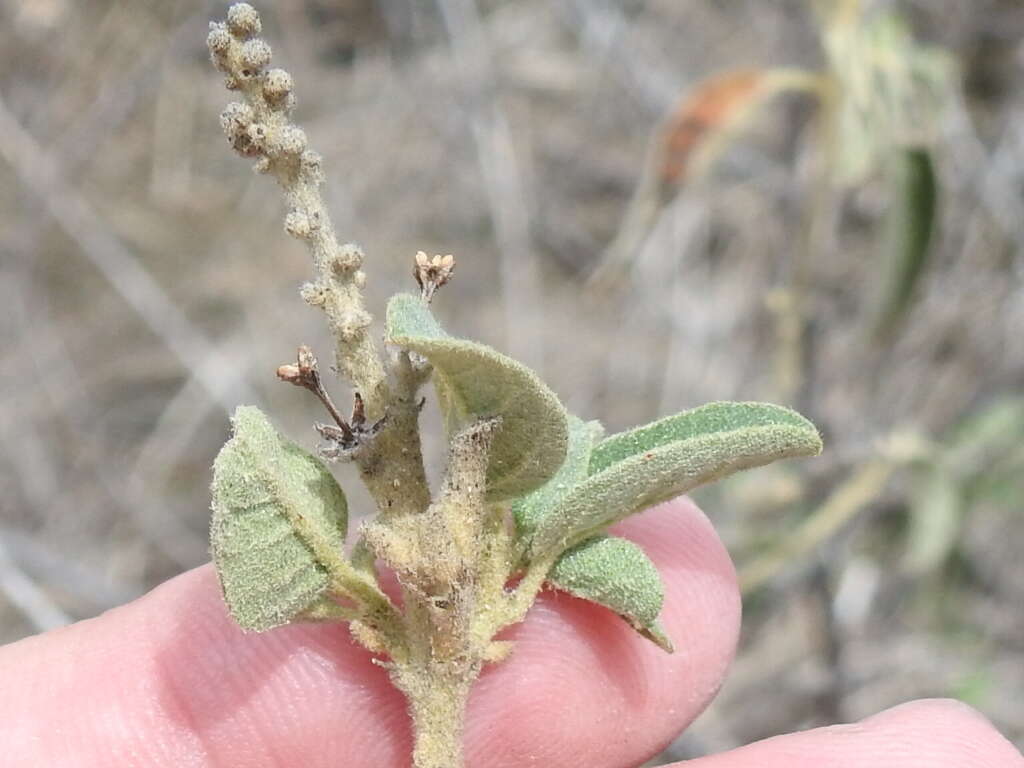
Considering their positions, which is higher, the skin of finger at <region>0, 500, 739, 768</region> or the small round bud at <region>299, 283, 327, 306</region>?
the small round bud at <region>299, 283, 327, 306</region>

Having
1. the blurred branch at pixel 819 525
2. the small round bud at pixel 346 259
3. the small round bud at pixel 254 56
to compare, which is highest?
the small round bud at pixel 254 56

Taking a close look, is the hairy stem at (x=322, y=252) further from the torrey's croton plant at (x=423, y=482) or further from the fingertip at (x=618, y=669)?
the fingertip at (x=618, y=669)

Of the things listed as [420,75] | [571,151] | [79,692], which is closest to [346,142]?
[420,75]

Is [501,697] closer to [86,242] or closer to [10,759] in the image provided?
[10,759]

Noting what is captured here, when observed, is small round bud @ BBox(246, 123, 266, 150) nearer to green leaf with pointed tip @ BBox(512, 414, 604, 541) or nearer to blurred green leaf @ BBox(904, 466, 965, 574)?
green leaf with pointed tip @ BBox(512, 414, 604, 541)

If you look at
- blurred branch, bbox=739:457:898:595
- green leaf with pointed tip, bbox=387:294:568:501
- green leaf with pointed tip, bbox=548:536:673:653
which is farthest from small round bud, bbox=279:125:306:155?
blurred branch, bbox=739:457:898:595

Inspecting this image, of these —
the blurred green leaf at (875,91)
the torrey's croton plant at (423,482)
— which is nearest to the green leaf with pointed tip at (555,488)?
the torrey's croton plant at (423,482)

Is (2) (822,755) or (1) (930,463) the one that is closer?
(2) (822,755)
